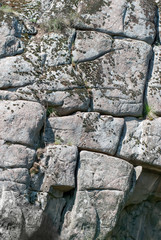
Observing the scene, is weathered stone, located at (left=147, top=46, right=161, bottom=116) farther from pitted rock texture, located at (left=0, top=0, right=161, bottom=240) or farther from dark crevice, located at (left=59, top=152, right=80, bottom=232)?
dark crevice, located at (left=59, top=152, right=80, bottom=232)

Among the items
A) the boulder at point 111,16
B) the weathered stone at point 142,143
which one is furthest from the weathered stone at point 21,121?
the boulder at point 111,16

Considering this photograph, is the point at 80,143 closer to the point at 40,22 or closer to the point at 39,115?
the point at 39,115

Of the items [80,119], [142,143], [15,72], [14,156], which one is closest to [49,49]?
[15,72]

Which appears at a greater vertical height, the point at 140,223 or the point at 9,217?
the point at 9,217

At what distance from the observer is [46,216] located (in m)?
8.88

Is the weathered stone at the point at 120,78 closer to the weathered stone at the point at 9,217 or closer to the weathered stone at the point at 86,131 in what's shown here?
the weathered stone at the point at 86,131

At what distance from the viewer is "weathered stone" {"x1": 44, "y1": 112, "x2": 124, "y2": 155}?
9352mm

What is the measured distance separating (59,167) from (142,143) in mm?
2100

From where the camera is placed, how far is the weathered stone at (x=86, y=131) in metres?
9.35

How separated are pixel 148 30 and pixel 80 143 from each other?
3503 millimetres

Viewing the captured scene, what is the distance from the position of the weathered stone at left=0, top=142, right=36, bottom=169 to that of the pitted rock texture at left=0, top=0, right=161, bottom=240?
0.02 m

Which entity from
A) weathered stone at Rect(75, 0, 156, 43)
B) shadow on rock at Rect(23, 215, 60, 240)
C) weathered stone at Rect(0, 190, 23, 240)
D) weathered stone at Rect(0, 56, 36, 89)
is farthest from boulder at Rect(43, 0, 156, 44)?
shadow on rock at Rect(23, 215, 60, 240)

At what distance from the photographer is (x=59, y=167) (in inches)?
354

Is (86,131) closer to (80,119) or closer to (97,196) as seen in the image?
(80,119)
